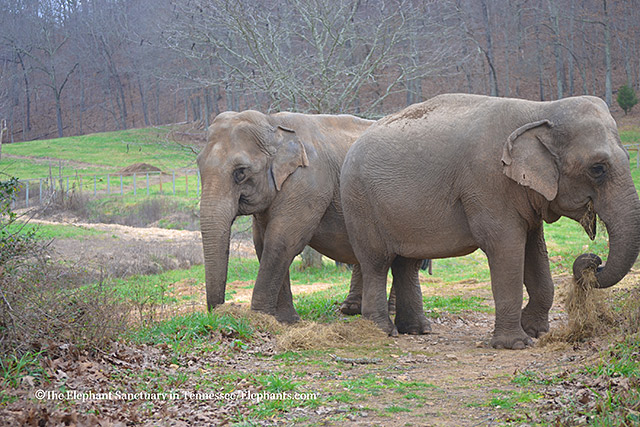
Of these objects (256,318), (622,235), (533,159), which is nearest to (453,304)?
(256,318)

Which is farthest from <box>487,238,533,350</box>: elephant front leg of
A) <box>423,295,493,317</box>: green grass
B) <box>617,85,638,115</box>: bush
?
<box>617,85,638,115</box>: bush

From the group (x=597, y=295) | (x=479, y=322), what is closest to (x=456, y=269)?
(x=479, y=322)

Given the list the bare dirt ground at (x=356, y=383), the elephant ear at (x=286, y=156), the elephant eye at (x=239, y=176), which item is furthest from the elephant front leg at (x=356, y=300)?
Result: the elephant eye at (x=239, y=176)

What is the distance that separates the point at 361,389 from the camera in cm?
738

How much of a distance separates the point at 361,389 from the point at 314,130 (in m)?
5.61

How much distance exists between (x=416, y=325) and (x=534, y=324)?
187 cm

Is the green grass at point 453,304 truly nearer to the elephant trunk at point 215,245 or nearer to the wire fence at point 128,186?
the elephant trunk at point 215,245

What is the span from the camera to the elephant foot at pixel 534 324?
1005cm

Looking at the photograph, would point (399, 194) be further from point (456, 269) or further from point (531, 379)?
point (456, 269)

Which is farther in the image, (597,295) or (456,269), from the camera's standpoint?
(456,269)

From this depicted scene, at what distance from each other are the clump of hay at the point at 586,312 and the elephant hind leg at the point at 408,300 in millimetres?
2657

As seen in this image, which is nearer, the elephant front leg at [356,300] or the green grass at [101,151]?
the elephant front leg at [356,300]

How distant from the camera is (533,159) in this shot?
351 inches

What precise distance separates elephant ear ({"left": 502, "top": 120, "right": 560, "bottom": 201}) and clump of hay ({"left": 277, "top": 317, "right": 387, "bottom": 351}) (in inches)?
118
